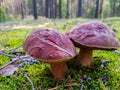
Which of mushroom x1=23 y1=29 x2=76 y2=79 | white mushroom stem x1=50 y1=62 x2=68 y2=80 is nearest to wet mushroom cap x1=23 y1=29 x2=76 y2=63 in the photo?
mushroom x1=23 y1=29 x2=76 y2=79

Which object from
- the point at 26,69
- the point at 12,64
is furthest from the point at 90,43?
the point at 12,64

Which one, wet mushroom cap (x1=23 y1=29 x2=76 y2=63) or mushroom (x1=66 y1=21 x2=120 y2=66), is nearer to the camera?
wet mushroom cap (x1=23 y1=29 x2=76 y2=63)

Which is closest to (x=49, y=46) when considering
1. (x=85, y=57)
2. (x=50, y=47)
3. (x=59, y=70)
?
(x=50, y=47)

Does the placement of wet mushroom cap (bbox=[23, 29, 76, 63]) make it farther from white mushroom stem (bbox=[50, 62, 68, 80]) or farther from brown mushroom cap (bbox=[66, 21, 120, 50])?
white mushroom stem (bbox=[50, 62, 68, 80])

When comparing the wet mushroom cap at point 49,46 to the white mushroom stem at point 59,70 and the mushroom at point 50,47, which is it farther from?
the white mushroom stem at point 59,70

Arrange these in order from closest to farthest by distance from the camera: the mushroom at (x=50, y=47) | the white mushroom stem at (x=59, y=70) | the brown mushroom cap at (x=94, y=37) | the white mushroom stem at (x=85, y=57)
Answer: the mushroom at (x=50, y=47), the brown mushroom cap at (x=94, y=37), the white mushroom stem at (x=59, y=70), the white mushroom stem at (x=85, y=57)

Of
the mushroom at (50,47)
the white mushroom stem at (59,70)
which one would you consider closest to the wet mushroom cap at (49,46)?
the mushroom at (50,47)

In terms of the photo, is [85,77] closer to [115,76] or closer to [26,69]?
[115,76]
